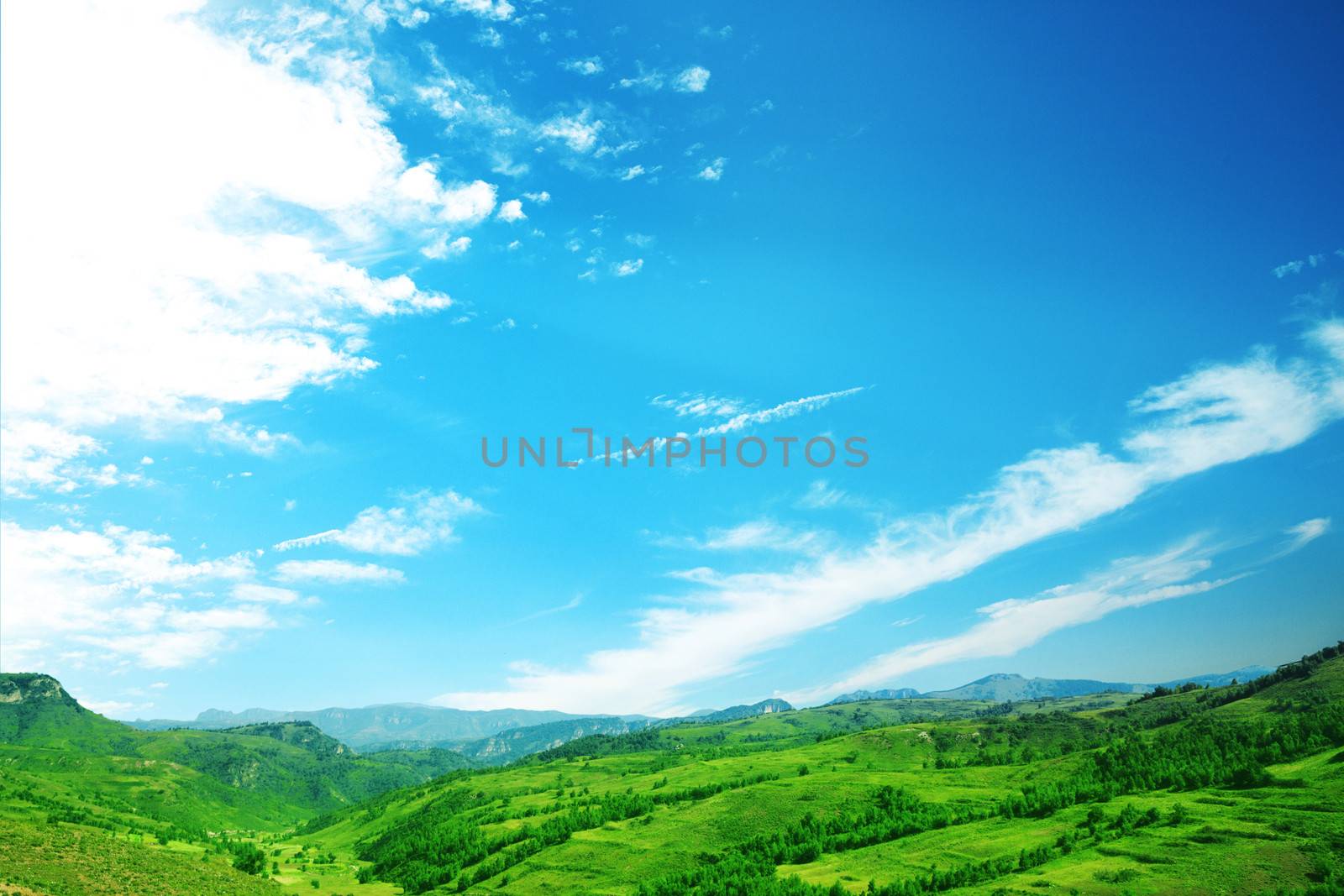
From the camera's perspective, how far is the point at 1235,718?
610 feet

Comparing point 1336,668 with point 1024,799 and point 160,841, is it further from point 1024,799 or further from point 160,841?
point 160,841

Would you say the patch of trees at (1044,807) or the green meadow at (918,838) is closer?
the green meadow at (918,838)

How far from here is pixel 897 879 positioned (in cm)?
11588

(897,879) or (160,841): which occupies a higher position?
(160,841)

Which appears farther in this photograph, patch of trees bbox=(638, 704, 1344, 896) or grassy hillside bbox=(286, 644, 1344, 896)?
patch of trees bbox=(638, 704, 1344, 896)

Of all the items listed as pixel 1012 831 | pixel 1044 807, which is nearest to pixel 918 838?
pixel 1012 831

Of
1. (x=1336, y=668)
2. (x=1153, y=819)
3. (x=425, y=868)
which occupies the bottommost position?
(x=425, y=868)

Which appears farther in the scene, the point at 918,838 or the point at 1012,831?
the point at 918,838

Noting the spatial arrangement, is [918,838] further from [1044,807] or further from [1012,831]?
[1044,807]

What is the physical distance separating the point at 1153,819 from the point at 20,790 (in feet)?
799

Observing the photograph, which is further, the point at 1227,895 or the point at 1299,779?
the point at 1299,779

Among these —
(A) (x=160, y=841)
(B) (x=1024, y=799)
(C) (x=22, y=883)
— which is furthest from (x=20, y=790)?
(B) (x=1024, y=799)

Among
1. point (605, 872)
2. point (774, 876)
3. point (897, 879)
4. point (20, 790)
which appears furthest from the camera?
point (20, 790)

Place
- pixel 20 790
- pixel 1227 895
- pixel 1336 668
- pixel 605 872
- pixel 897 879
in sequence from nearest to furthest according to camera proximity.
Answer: pixel 1227 895
pixel 897 879
pixel 605 872
pixel 20 790
pixel 1336 668
